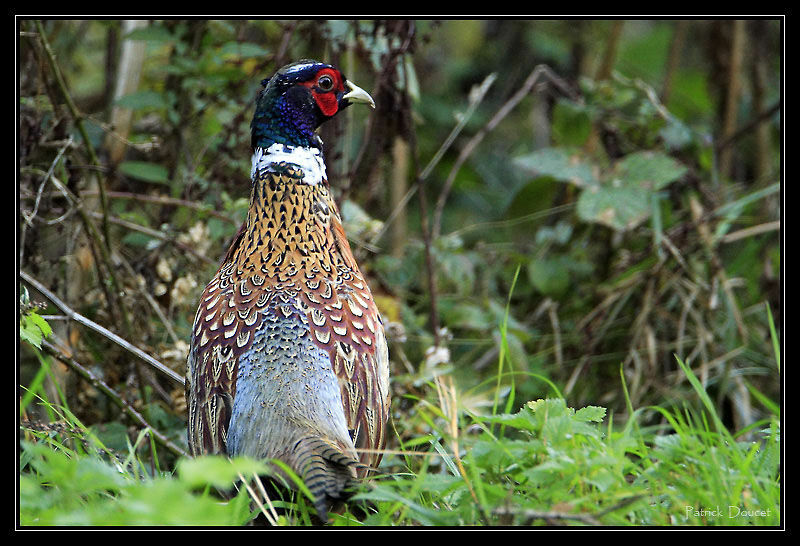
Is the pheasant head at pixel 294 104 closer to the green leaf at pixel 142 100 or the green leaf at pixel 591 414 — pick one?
the green leaf at pixel 142 100

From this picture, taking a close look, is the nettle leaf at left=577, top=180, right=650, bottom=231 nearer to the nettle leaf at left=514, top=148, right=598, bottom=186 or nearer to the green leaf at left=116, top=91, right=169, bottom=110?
the nettle leaf at left=514, top=148, right=598, bottom=186

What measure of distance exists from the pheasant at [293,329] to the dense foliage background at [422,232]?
250 millimetres

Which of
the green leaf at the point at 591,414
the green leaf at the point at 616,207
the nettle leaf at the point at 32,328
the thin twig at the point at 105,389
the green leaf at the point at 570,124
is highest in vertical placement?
the green leaf at the point at 570,124

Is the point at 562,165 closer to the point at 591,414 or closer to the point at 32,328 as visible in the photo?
the point at 591,414

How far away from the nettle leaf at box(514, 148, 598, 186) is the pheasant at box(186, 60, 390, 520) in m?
2.30

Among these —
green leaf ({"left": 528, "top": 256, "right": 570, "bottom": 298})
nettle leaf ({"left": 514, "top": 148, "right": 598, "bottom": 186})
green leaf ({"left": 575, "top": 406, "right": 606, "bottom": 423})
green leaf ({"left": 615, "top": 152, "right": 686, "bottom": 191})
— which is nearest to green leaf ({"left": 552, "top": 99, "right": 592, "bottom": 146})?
nettle leaf ({"left": 514, "top": 148, "right": 598, "bottom": 186})

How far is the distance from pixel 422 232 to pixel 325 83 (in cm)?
246

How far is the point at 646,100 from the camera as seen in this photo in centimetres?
598

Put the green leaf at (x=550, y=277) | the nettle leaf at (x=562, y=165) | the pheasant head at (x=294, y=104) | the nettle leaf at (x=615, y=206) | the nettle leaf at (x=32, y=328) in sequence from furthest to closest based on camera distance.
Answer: the green leaf at (x=550, y=277) → the nettle leaf at (x=562, y=165) → the nettle leaf at (x=615, y=206) → the pheasant head at (x=294, y=104) → the nettle leaf at (x=32, y=328)

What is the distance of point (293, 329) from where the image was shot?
314 cm

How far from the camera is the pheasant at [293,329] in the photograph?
9.48 ft

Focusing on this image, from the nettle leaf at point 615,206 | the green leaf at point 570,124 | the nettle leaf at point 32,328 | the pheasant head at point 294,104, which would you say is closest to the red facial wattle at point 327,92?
the pheasant head at point 294,104

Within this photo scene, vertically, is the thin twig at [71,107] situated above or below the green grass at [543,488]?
above
